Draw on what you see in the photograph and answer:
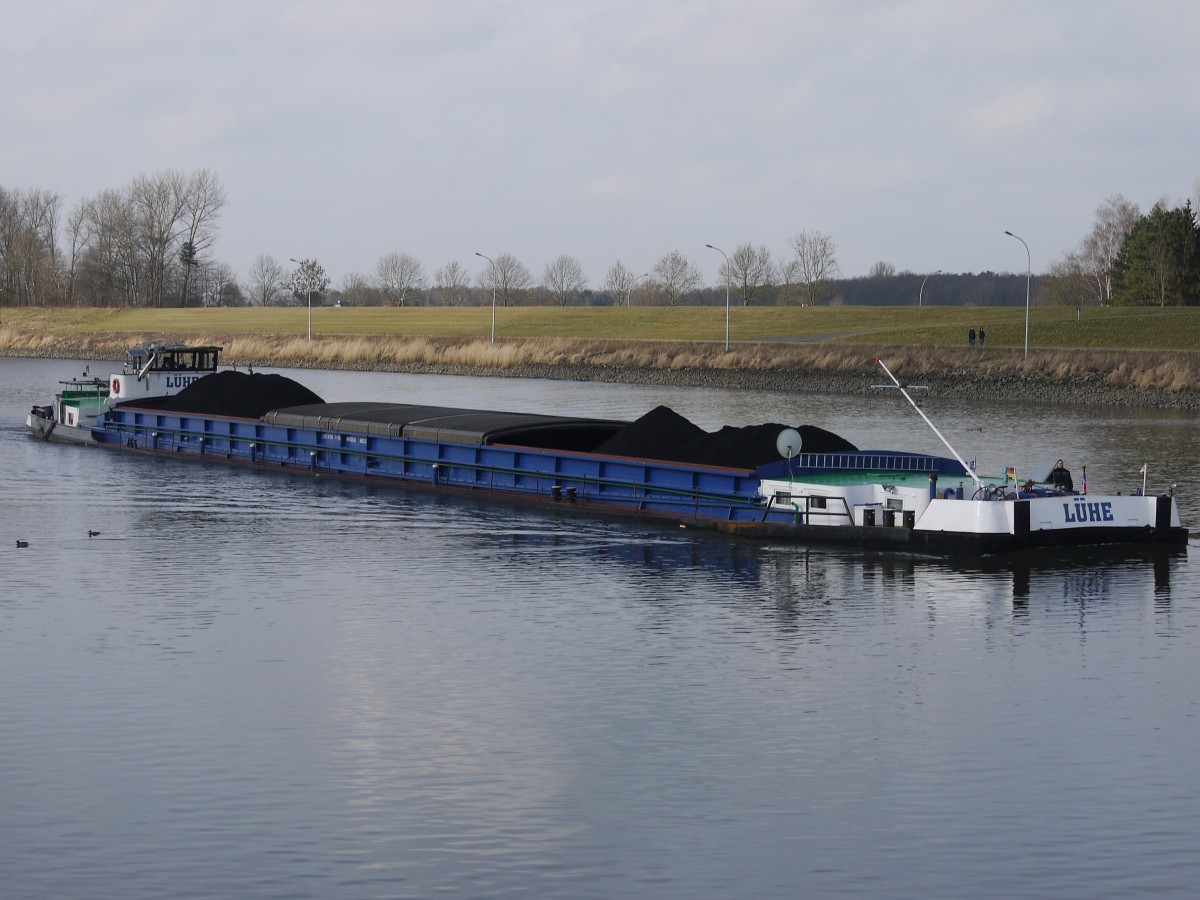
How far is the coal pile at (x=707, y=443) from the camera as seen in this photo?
31750 mm

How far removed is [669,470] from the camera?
108 feet

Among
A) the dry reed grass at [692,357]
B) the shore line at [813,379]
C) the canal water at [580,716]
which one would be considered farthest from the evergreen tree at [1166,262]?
the canal water at [580,716]

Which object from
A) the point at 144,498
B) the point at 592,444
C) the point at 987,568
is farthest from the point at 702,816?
the point at 144,498

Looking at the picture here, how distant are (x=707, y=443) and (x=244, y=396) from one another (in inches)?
762

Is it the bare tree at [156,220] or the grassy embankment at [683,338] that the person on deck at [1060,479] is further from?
the bare tree at [156,220]

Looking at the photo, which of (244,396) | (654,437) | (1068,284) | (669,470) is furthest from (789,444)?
(1068,284)

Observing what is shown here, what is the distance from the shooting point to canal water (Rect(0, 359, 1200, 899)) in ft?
44.0

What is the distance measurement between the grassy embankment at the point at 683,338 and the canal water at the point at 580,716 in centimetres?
5752

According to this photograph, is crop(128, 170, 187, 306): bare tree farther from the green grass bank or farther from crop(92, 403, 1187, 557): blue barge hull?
→ crop(92, 403, 1187, 557): blue barge hull

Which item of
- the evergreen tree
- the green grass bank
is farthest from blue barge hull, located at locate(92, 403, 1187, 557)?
the evergreen tree

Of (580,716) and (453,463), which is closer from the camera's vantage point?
(580,716)

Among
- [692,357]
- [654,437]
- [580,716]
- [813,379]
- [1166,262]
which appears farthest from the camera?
[1166,262]

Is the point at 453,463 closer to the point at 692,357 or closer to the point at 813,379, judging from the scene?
the point at 813,379

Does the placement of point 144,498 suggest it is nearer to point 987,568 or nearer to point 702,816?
point 987,568
